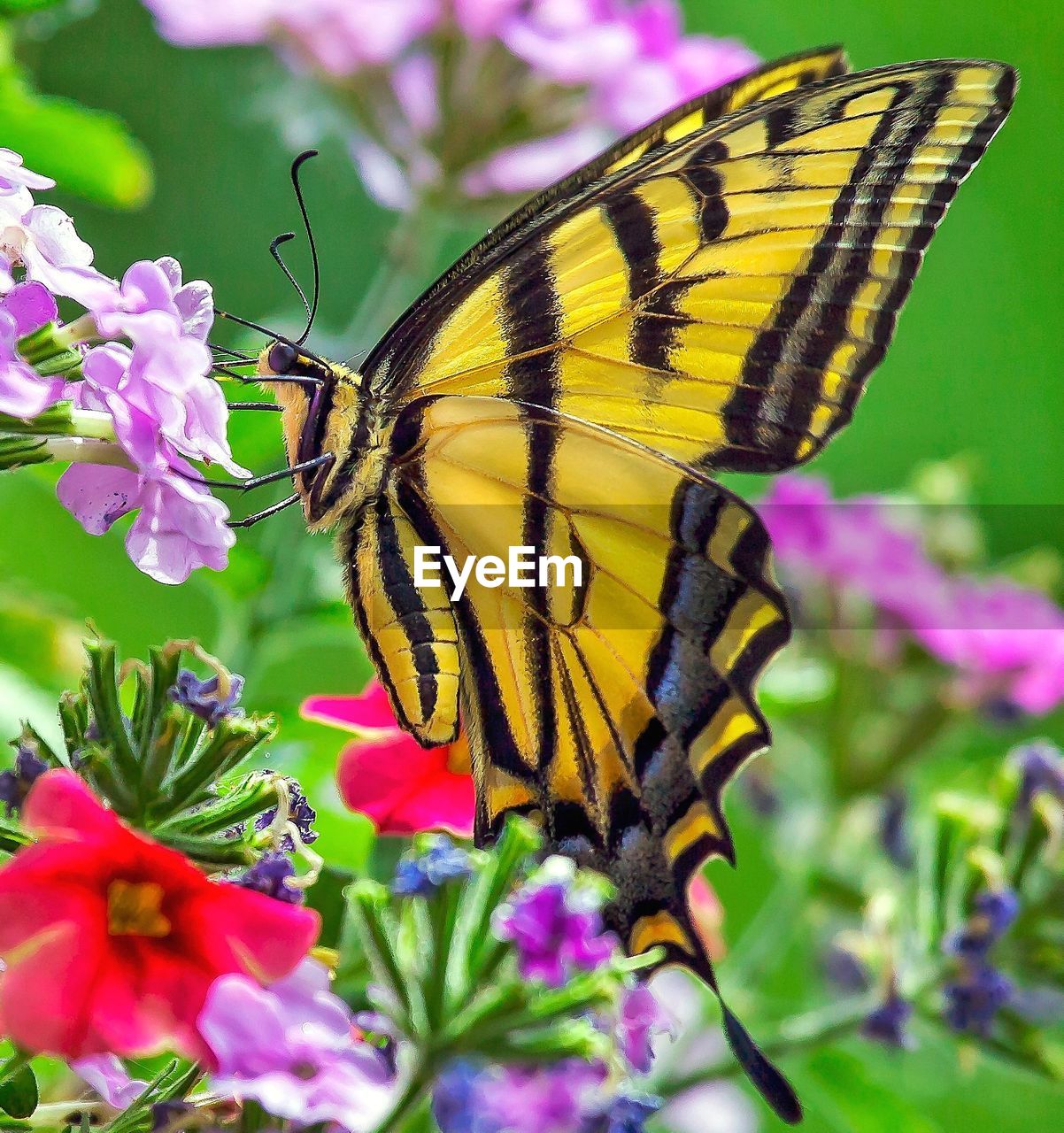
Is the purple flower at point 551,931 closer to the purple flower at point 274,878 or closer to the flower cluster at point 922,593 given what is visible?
the purple flower at point 274,878

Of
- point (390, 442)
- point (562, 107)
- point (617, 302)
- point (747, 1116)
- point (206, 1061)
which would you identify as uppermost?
point (562, 107)

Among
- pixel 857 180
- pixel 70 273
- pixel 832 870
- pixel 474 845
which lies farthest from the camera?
pixel 832 870

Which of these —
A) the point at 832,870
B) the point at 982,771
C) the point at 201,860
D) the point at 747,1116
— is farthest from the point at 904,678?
the point at 201,860

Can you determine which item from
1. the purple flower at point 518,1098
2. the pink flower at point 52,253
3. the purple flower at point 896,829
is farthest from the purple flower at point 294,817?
the purple flower at point 896,829

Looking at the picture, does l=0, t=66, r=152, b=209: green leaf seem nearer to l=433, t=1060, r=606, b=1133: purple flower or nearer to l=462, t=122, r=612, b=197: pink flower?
l=462, t=122, r=612, b=197: pink flower

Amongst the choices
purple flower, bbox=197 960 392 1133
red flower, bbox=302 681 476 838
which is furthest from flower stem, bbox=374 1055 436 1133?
red flower, bbox=302 681 476 838

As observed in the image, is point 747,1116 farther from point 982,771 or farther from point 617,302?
point 617,302

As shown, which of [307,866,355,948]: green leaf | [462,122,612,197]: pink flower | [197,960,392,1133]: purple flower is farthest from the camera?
[462,122,612,197]: pink flower
